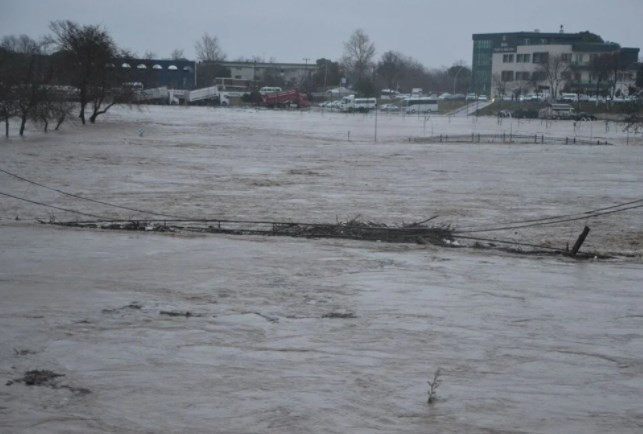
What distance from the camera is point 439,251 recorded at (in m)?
18.2

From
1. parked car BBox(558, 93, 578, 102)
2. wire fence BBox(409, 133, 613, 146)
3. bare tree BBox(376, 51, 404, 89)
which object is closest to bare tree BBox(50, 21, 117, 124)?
wire fence BBox(409, 133, 613, 146)

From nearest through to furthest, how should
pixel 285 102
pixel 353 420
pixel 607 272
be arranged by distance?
pixel 353 420 → pixel 607 272 → pixel 285 102

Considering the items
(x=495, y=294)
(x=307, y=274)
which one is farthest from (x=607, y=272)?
(x=307, y=274)

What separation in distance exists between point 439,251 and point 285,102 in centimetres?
10007

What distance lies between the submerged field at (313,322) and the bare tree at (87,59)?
39.2 m

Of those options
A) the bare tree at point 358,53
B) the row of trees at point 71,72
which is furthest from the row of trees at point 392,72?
the row of trees at point 71,72

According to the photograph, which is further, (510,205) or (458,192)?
(458,192)

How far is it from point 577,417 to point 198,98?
114 meters

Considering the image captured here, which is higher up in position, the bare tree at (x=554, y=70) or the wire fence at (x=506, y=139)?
the bare tree at (x=554, y=70)

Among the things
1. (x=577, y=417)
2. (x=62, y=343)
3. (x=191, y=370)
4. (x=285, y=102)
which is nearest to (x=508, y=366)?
(x=577, y=417)

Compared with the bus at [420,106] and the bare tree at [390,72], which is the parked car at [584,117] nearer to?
the bus at [420,106]

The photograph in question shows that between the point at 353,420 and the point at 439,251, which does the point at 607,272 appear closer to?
the point at 439,251

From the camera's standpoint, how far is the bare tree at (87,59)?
64.5 metres

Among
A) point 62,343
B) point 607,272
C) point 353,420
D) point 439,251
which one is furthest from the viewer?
point 439,251
